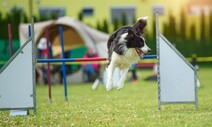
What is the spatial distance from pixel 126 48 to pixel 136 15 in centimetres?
2311

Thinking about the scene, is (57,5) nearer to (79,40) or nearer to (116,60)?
(79,40)

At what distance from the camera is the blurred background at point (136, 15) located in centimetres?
2938

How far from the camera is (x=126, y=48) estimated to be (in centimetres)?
987

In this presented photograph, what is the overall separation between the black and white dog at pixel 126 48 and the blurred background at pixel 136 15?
58.9 feet

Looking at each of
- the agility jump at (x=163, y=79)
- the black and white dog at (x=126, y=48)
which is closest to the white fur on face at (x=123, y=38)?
the black and white dog at (x=126, y=48)

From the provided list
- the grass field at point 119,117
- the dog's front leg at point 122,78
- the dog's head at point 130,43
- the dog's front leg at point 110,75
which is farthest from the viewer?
the dog's front leg at point 122,78

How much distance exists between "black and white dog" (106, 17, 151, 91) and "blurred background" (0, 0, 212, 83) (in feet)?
58.9

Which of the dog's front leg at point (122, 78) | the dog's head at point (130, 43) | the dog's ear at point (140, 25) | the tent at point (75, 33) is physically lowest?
the tent at point (75, 33)

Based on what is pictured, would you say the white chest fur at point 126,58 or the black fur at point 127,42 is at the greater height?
the black fur at point 127,42

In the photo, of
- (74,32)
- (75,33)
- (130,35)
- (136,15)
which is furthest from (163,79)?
(136,15)

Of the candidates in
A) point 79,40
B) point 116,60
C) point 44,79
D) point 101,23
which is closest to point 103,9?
point 101,23

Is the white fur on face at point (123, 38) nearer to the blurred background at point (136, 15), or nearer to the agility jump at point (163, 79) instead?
the agility jump at point (163, 79)

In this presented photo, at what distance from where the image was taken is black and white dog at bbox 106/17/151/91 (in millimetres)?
9742

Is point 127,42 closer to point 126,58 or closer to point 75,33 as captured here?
point 126,58
